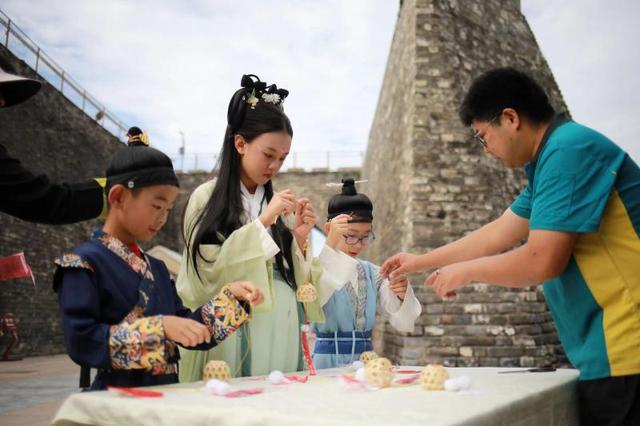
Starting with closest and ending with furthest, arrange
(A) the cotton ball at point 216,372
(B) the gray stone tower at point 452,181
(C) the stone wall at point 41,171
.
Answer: (A) the cotton ball at point 216,372
(B) the gray stone tower at point 452,181
(C) the stone wall at point 41,171

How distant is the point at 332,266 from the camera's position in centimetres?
236

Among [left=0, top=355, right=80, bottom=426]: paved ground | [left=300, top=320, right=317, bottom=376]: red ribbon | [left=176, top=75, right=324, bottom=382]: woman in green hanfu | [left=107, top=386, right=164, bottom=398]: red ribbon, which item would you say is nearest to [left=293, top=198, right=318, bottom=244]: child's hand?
[left=176, top=75, right=324, bottom=382]: woman in green hanfu

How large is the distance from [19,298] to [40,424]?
28.2ft

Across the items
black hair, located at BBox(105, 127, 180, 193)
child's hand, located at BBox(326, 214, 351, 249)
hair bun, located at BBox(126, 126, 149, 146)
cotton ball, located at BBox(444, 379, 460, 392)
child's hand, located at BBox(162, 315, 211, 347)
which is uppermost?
hair bun, located at BBox(126, 126, 149, 146)

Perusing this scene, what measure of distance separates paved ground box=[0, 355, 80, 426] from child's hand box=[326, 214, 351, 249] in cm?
338

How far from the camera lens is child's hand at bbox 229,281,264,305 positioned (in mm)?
1604

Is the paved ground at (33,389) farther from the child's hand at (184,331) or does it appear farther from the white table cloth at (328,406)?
the white table cloth at (328,406)

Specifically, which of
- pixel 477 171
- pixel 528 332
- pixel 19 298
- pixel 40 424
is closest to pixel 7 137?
pixel 19 298

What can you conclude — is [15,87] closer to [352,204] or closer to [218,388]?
[218,388]

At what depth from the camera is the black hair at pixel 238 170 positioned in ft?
6.50

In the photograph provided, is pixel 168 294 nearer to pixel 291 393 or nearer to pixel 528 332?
pixel 291 393

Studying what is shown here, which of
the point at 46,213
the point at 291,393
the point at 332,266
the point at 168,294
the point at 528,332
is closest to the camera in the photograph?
the point at 291,393

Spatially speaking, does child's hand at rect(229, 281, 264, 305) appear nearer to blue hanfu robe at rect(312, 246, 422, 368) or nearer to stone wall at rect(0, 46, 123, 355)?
blue hanfu robe at rect(312, 246, 422, 368)

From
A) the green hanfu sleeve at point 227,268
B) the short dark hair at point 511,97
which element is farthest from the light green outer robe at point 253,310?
the short dark hair at point 511,97
